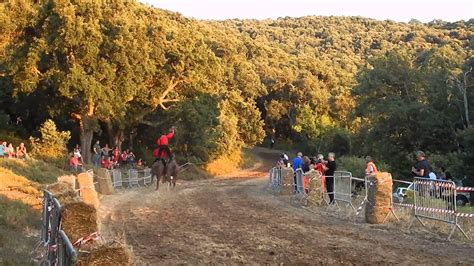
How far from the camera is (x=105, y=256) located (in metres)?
5.44

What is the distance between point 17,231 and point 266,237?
5129mm

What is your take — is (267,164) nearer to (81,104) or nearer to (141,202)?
(81,104)

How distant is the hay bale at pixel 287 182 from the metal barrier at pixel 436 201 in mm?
9905

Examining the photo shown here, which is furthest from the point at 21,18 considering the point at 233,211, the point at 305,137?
the point at 305,137

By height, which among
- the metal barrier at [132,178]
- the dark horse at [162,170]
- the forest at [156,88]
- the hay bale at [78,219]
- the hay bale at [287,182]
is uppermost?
the forest at [156,88]

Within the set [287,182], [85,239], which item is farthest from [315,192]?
[85,239]

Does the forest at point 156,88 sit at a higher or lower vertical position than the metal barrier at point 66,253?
higher

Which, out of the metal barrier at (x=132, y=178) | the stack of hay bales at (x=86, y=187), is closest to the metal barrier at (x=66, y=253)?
the stack of hay bales at (x=86, y=187)

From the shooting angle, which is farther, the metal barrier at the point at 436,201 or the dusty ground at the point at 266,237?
the metal barrier at the point at 436,201

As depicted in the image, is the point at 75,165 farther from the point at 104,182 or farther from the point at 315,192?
the point at 315,192

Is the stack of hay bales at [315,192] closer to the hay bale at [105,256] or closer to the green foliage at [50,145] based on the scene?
the hay bale at [105,256]

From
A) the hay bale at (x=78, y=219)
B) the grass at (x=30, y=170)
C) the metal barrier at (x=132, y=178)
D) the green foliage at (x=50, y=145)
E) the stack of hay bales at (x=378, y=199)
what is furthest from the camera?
the green foliage at (x=50, y=145)

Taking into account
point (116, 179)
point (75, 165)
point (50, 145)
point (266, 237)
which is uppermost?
point (50, 145)

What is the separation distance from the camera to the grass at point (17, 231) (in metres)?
8.89
